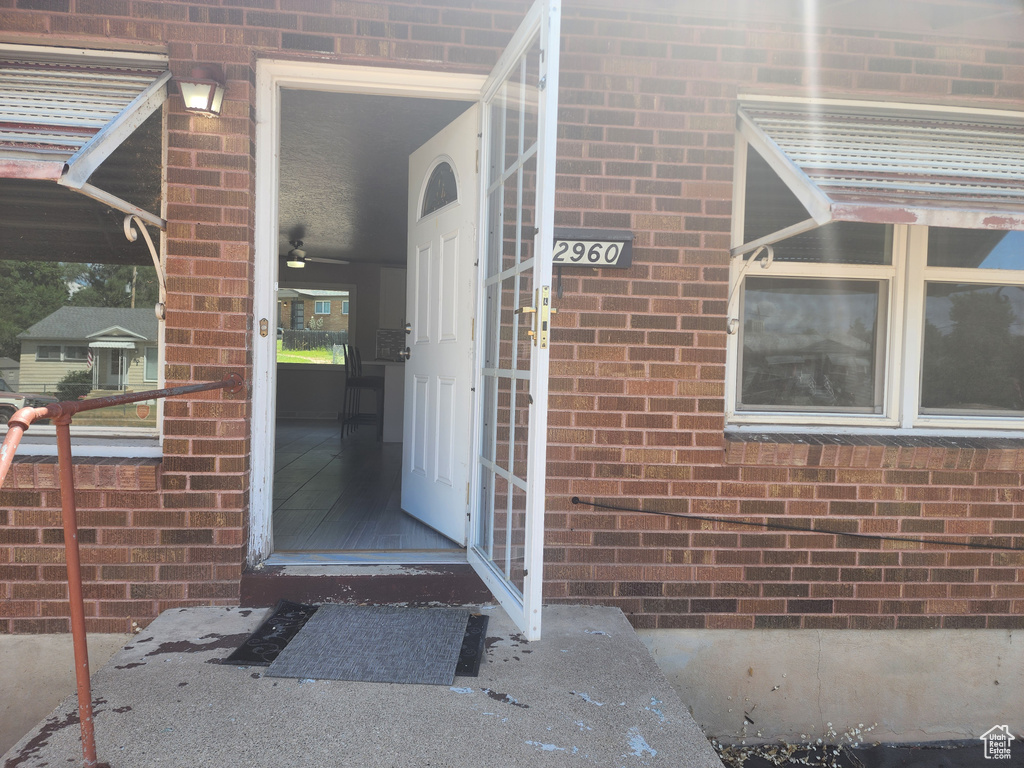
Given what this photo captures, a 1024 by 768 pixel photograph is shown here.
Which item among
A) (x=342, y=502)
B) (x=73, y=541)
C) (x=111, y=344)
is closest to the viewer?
(x=73, y=541)

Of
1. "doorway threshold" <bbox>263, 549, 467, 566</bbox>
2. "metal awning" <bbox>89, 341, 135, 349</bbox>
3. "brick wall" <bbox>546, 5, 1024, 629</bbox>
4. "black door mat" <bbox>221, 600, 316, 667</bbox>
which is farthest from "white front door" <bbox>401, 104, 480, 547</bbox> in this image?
"metal awning" <bbox>89, 341, 135, 349</bbox>

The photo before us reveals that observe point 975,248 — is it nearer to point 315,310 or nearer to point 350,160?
point 350,160

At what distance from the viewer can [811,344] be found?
124 inches

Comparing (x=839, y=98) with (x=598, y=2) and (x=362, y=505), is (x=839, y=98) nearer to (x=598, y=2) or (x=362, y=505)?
(x=598, y=2)

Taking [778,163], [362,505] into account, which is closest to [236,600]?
[362,505]

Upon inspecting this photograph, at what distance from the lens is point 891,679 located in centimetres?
308

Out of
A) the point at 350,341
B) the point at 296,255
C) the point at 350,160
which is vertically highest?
the point at 350,160

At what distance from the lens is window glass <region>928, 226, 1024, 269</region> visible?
3.15m

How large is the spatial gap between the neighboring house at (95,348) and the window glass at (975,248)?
3.61m

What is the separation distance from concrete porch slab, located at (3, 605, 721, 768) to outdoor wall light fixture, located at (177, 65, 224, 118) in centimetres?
202

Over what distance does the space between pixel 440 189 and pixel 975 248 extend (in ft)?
8.74

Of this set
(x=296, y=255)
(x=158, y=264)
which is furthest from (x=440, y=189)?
(x=296, y=255)

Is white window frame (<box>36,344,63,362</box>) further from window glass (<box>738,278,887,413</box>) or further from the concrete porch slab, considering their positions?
window glass (<box>738,278,887,413</box>)

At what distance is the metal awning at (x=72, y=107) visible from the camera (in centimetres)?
212
